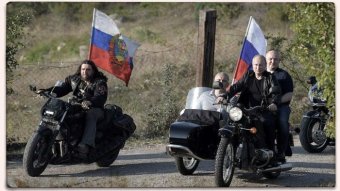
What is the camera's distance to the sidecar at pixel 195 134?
7543mm

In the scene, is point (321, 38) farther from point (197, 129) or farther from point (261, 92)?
point (197, 129)

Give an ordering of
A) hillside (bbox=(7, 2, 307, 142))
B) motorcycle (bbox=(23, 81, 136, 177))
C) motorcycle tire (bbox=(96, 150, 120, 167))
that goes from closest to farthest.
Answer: motorcycle (bbox=(23, 81, 136, 177)) → motorcycle tire (bbox=(96, 150, 120, 167)) → hillside (bbox=(7, 2, 307, 142))

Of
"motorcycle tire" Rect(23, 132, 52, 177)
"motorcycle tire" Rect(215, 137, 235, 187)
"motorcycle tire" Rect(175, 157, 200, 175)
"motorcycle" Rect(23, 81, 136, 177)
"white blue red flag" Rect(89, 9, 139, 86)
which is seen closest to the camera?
"motorcycle tire" Rect(215, 137, 235, 187)

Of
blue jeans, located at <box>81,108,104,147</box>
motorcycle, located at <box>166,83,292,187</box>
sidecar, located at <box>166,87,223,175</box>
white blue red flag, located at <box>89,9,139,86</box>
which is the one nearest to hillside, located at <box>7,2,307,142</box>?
white blue red flag, located at <box>89,9,139,86</box>

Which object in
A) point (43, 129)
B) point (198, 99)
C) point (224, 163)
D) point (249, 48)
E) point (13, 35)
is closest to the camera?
point (224, 163)

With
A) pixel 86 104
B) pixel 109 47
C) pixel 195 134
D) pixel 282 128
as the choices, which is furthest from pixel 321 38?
pixel 109 47

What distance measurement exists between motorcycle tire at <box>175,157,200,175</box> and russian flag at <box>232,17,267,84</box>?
2645 mm

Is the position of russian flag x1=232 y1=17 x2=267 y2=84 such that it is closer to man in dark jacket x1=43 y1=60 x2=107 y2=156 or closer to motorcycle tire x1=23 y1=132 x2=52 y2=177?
man in dark jacket x1=43 y1=60 x2=107 y2=156

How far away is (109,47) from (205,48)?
163 cm

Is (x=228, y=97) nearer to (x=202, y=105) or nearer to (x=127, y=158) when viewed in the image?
(x=202, y=105)

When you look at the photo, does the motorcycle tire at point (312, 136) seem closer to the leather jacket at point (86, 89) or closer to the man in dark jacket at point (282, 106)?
the man in dark jacket at point (282, 106)

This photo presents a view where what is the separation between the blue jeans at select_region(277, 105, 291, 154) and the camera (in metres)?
7.79

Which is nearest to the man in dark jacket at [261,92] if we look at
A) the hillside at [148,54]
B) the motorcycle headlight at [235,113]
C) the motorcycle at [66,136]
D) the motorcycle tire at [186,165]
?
the motorcycle headlight at [235,113]

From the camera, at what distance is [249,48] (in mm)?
10672
